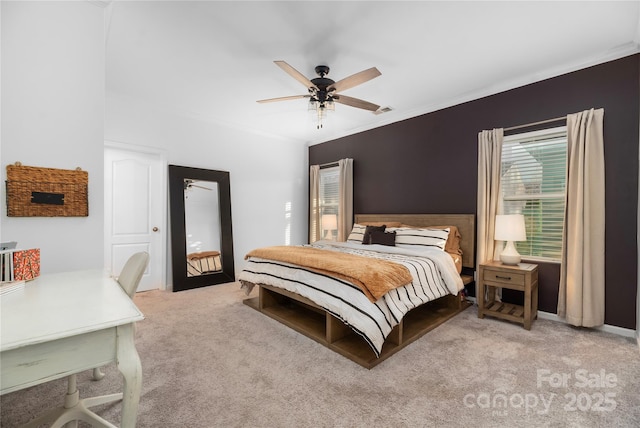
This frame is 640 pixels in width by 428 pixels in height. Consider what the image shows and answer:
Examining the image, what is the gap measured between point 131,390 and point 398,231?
3.39m

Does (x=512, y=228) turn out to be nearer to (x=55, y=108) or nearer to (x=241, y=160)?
(x=55, y=108)

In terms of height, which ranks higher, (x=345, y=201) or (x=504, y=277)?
(x=345, y=201)

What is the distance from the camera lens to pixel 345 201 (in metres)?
5.20

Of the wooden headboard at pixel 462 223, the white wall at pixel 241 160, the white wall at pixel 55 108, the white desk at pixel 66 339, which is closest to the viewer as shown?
the white desk at pixel 66 339

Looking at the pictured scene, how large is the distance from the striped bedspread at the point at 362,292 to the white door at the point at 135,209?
1.64m

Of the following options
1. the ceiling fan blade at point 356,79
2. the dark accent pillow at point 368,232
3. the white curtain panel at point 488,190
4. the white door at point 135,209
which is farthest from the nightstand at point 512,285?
the white door at point 135,209

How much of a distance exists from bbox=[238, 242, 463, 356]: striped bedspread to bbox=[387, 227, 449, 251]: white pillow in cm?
17

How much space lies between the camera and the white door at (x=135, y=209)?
3893 millimetres

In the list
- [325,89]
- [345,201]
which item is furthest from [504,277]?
[345,201]

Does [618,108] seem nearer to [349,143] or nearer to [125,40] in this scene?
[349,143]

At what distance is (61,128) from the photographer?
200cm

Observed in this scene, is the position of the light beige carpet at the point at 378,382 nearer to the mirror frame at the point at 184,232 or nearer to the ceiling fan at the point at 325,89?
the mirror frame at the point at 184,232

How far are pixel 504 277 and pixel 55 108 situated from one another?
13.3 feet

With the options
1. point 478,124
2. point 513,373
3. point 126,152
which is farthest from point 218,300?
point 478,124
